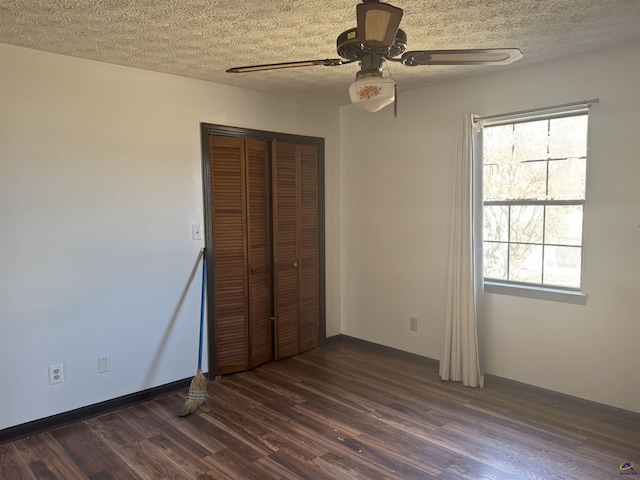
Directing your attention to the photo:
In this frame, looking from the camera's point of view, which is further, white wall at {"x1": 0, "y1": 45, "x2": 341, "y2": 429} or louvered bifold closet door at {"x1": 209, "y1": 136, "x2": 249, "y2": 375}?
louvered bifold closet door at {"x1": 209, "y1": 136, "x2": 249, "y2": 375}

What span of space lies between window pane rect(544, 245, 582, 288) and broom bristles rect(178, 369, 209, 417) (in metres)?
2.56

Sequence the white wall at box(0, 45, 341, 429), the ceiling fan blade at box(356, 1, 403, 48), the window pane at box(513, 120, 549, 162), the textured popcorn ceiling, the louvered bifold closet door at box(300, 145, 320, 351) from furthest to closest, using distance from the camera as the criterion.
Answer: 1. the louvered bifold closet door at box(300, 145, 320, 351)
2. the window pane at box(513, 120, 549, 162)
3. the white wall at box(0, 45, 341, 429)
4. the textured popcorn ceiling
5. the ceiling fan blade at box(356, 1, 403, 48)

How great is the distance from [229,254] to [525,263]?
7.50 feet

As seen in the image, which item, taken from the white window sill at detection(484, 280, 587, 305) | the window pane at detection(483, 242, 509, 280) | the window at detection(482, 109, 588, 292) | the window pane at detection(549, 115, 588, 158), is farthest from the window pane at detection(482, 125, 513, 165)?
the white window sill at detection(484, 280, 587, 305)

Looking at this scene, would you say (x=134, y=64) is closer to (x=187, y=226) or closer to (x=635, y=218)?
(x=187, y=226)

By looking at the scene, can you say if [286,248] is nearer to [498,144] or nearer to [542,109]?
[498,144]

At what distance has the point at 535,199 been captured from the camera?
129 inches

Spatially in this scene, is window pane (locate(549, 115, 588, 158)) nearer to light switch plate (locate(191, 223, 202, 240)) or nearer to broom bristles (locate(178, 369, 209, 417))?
A: light switch plate (locate(191, 223, 202, 240))

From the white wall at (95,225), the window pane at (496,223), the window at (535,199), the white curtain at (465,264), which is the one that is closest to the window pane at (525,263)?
the window at (535,199)

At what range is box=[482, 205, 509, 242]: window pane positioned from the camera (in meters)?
3.46

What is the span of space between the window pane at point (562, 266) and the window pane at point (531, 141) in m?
0.66

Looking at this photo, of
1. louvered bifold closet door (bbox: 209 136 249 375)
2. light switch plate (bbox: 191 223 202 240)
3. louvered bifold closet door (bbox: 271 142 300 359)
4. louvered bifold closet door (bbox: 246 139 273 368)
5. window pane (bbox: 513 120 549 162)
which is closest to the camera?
window pane (bbox: 513 120 549 162)

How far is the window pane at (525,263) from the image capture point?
10.8ft

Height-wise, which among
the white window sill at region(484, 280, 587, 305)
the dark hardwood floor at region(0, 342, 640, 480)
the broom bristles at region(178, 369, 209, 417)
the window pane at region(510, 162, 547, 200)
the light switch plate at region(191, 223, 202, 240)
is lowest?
the dark hardwood floor at region(0, 342, 640, 480)
